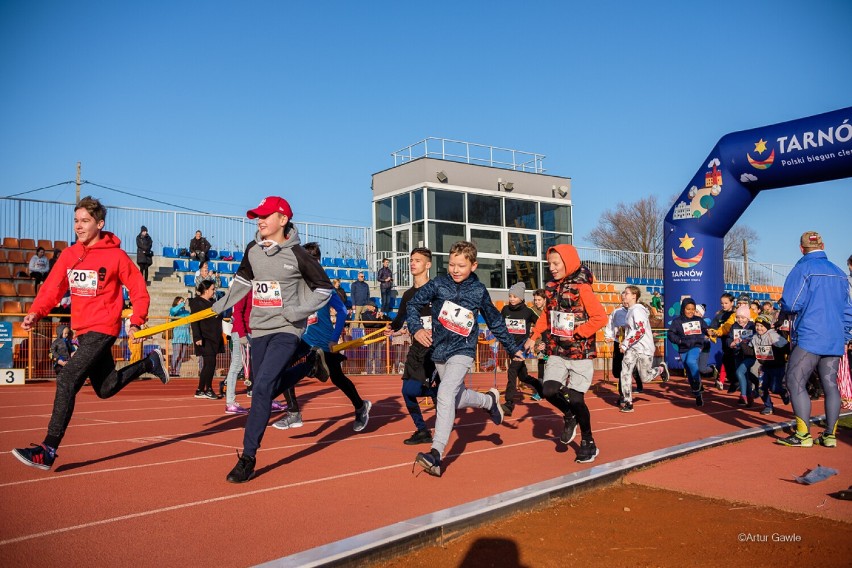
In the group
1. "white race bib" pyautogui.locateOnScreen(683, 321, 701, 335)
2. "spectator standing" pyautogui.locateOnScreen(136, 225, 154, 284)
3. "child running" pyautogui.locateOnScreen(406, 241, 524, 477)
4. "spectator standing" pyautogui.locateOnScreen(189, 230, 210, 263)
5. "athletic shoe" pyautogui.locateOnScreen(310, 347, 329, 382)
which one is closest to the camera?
"child running" pyautogui.locateOnScreen(406, 241, 524, 477)

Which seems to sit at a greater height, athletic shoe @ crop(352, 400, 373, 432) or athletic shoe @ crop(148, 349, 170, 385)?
athletic shoe @ crop(148, 349, 170, 385)

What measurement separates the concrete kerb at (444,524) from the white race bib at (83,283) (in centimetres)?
376

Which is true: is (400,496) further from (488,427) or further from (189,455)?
(488,427)

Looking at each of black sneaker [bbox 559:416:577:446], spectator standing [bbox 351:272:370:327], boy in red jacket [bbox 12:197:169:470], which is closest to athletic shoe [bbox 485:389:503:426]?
black sneaker [bbox 559:416:577:446]

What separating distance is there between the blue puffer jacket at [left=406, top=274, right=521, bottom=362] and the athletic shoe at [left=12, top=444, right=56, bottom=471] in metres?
3.20

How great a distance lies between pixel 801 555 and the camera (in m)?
4.28

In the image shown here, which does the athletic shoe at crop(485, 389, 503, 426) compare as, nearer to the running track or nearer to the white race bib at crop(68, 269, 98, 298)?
the running track

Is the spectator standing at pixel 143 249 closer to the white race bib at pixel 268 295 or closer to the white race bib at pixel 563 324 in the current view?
the white race bib at pixel 268 295

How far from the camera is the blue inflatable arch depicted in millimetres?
17344

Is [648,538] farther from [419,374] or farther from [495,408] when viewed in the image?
[419,374]

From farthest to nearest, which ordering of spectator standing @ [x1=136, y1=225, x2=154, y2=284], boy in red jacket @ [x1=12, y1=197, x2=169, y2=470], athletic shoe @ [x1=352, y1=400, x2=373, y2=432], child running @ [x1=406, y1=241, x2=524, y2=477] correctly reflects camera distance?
spectator standing @ [x1=136, y1=225, x2=154, y2=284]
athletic shoe @ [x1=352, y1=400, x2=373, y2=432]
child running @ [x1=406, y1=241, x2=524, y2=477]
boy in red jacket @ [x1=12, y1=197, x2=169, y2=470]

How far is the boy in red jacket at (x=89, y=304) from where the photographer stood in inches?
257

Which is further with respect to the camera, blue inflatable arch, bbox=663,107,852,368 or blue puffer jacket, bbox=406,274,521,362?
blue inflatable arch, bbox=663,107,852,368

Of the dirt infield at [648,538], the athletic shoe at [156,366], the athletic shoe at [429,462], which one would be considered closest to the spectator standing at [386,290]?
the athletic shoe at [156,366]
